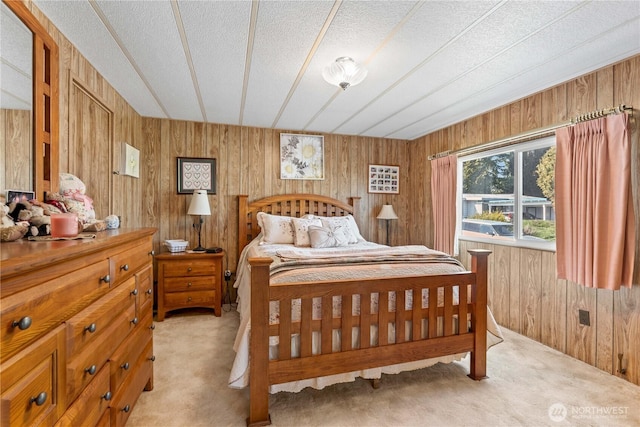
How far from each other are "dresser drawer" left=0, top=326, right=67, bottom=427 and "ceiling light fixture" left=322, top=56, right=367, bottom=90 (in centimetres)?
201

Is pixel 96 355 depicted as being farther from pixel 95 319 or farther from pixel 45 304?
pixel 45 304

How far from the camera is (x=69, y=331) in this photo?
0.89 metres

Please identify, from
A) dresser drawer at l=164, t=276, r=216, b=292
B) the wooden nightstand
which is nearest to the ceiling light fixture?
the wooden nightstand

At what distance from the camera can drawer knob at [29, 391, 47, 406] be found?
28.9 inches

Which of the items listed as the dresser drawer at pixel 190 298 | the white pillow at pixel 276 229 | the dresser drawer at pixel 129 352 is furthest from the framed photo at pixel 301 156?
the dresser drawer at pixel 129 352

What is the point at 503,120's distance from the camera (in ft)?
9.58

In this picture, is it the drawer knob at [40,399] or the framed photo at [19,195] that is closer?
the drawer knob at [40,399]

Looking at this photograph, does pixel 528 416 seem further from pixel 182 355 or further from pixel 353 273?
pixel 182 355

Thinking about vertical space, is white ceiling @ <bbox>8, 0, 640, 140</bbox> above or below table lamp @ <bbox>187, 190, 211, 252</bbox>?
above

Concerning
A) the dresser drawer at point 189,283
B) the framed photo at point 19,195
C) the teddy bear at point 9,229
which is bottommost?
the dresser drawer at point 189,283

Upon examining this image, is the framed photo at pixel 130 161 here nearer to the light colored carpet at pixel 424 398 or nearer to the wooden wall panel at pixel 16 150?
the wooden wall panel at pixel 16 150

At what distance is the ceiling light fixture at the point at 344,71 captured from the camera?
78.2 inches

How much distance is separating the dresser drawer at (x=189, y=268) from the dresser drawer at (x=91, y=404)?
1.99 m

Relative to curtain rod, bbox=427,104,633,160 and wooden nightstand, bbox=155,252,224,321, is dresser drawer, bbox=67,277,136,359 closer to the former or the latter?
wooden nightstand, bbox=155,252,224,321
